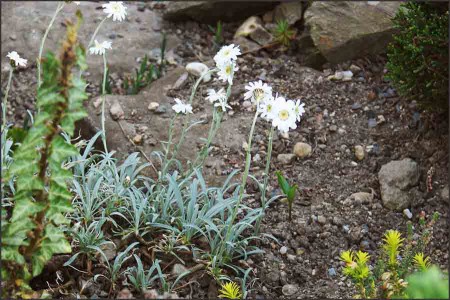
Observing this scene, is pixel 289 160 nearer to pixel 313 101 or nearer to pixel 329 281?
pixel 313 101

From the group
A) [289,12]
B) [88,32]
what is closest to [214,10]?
[289,12]

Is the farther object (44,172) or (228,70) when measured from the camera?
(228,70)

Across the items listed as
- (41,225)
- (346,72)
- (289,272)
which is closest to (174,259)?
(289,272)

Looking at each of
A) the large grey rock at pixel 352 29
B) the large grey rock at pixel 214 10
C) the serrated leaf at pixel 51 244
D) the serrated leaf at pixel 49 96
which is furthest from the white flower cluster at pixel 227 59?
the large grey rock at pixel 214 10

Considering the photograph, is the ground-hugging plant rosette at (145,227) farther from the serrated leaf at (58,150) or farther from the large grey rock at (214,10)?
the large grey rock at (214,10)

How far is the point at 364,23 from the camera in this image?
456 cm

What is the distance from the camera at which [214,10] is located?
205 inches

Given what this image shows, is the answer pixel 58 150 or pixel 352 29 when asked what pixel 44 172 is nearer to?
pixel 58 150

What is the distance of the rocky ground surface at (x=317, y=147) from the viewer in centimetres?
350

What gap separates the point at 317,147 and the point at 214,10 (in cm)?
160

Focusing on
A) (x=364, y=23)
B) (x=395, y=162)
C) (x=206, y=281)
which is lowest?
(x=206, y=281)

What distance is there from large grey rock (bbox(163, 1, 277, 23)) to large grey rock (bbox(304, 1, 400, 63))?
2.05 ft

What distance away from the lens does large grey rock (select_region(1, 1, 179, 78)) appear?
5004mm

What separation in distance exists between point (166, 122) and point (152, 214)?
1.05 metres
